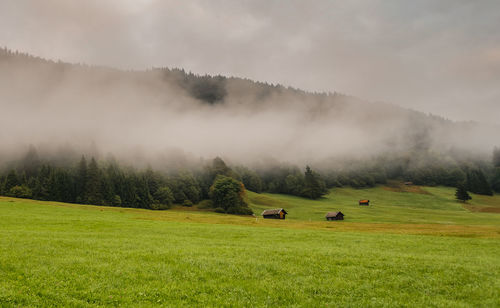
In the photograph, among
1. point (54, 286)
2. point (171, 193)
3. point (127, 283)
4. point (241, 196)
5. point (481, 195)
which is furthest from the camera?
point (481, 195)

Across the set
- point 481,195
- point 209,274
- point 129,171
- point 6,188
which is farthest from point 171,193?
point 481,195

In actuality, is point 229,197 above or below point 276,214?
above

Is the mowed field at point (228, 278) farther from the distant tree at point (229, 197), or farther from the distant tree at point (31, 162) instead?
the distant tree at point (31, 162)

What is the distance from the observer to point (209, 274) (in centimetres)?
1619

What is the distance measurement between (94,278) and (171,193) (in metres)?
126

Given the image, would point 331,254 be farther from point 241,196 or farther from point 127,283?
point 241,196

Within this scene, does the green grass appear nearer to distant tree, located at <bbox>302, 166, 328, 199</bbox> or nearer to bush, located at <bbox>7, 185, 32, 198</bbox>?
distant tree, located at <bbox>302, 166, 328, 199</bbox>

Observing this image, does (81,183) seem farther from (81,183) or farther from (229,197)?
(229,197)

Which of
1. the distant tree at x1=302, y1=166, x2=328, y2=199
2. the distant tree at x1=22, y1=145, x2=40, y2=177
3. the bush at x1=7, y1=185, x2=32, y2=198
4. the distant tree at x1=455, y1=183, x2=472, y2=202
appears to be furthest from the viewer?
the distant tree at x1=302, y1=166, x2=328, y2=199

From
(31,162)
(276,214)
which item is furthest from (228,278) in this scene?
(31,162)

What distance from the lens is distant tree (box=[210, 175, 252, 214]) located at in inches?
4825

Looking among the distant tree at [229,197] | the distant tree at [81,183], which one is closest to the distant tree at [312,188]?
the distant tree at [229,197]

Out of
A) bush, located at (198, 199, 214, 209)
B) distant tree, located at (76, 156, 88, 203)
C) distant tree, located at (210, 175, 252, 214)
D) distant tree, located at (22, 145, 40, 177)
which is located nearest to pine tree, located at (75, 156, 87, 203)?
distant tree, located at (76, 156, 88, 203)

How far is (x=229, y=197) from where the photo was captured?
123 meters
